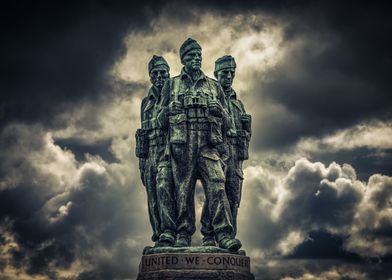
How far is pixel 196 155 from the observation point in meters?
18.3

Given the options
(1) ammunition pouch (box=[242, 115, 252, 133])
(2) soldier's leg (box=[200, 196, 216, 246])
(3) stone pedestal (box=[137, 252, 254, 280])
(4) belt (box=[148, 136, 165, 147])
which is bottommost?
(3) stone pedestal (box=[137, 252, 254, 280])

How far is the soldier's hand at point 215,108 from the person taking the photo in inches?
720

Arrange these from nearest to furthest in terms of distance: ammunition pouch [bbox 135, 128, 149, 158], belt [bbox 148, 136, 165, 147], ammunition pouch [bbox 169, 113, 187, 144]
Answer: ammunition pouch [bbox 169, 113, 187, 144] → belt [bbox 148, 136, 165, 147] → ammunition pouch [bbox 135, 128, 149, 158]

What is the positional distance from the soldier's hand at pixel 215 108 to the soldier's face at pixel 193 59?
3.79ft

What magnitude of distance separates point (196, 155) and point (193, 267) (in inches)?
113

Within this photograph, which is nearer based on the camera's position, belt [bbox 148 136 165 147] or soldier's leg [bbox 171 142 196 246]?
soldier's leg [bbox 171 142 196 246]

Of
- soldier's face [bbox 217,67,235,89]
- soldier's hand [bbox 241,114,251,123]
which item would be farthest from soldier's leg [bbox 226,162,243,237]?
soldier's face [bbox 217,67,235,89]

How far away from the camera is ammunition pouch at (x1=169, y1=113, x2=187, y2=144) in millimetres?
18141

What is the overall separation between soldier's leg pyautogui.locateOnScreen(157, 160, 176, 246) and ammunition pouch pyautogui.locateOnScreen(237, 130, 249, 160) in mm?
2275

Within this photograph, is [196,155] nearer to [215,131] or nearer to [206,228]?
[215,131]

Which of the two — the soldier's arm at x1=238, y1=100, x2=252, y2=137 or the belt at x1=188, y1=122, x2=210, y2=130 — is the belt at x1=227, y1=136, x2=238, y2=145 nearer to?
the soldier's arm at x1=238, y1=100, x2=252, y2=137

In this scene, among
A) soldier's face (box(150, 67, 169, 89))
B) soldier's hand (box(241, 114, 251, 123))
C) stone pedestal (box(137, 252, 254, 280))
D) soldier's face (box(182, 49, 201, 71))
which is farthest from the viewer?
soldier's face (box(150, 67, 169, 89))

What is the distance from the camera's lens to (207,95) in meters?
18.5

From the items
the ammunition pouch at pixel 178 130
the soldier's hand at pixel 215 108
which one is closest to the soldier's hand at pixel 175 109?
the ammunition pouch at pixel 178 130
